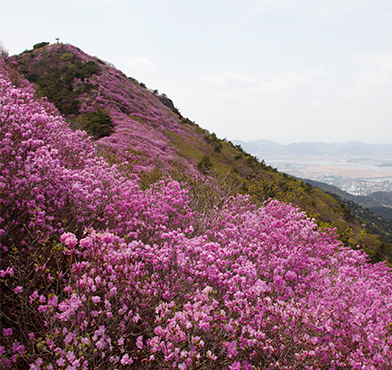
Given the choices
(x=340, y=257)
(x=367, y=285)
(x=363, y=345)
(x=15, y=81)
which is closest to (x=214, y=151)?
(x=15, y=81)

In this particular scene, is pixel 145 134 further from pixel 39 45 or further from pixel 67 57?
pixel 39 45

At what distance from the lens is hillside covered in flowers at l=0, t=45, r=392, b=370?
91.1 inches

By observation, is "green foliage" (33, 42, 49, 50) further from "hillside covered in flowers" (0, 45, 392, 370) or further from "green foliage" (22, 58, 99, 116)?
"hillside covered in flowers" (0, 45, 392, 370)

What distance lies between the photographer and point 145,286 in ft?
8.88

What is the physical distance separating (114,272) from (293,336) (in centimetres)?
219

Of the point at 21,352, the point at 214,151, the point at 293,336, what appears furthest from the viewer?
the point at 214,151

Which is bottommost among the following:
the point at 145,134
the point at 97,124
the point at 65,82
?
the point at 145,134

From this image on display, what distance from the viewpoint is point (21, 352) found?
2.16m

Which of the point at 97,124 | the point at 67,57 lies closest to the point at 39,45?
the point at 67,57

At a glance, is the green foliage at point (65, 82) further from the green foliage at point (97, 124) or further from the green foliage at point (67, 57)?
the green foliage at point (97, 124)

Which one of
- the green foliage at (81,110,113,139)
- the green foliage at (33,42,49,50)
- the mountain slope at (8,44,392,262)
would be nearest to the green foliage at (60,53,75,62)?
the mountain slope at (8,44,392,262)

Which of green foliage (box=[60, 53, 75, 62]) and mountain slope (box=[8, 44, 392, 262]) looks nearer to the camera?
mountain slope (box=[8, 44, 392, 262])

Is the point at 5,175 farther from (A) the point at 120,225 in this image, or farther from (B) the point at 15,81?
(B) the point at 15,81

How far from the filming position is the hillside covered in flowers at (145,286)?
7.59ft
